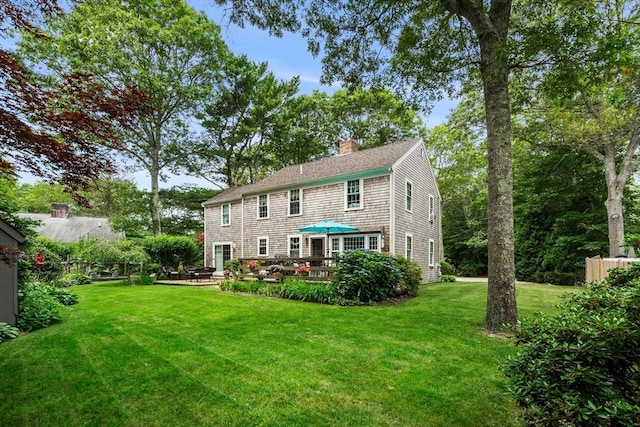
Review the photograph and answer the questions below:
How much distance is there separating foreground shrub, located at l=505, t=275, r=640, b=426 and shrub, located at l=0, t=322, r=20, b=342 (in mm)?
7766

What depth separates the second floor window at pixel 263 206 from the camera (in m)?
17.0

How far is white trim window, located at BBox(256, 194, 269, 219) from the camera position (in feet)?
55.9

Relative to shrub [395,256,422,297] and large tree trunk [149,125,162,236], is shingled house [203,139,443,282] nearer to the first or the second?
shrub [395,256,422,297]

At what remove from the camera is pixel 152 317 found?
7.16m

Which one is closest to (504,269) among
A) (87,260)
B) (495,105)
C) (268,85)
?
(495,105)

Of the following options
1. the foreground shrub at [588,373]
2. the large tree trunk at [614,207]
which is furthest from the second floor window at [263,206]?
the large tree trunk at [614,207]

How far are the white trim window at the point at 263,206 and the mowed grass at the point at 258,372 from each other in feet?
33.9

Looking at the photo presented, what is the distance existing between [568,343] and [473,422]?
127cm

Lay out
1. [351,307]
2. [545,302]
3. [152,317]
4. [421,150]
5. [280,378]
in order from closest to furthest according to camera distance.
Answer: [280,378]
[152,317]
[351,307]
[545,302]
[421,150]

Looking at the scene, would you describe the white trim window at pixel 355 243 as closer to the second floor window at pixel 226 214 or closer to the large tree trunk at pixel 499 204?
→ the large tree trunk at pixel 499 204

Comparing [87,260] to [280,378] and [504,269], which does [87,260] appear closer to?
[280,378]

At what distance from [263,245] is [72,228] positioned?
22.0m

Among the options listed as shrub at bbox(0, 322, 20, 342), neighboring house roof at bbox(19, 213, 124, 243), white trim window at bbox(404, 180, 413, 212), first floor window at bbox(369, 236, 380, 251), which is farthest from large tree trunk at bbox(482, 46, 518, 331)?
neighboring house roof at bbox(19, 213, 124, 243)

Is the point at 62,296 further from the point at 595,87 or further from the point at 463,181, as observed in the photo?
the point at 463,181
